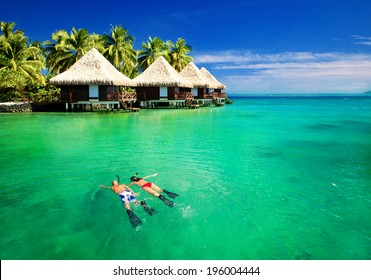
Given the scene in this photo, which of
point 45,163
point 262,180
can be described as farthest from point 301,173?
point 45,163

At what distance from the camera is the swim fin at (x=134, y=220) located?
177 inches

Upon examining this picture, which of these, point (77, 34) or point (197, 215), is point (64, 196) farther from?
point (77, 34)

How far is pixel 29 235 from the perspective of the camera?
13.9ft

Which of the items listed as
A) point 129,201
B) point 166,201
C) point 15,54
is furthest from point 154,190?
point 15,54

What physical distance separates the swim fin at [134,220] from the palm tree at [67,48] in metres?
26.9

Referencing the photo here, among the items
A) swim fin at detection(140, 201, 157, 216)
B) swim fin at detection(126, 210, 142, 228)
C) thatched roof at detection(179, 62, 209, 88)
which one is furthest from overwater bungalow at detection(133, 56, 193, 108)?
swim fin at detection(126, 210, 142, 228)

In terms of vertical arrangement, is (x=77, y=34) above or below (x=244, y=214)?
above

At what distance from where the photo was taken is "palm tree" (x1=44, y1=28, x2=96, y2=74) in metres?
28.2

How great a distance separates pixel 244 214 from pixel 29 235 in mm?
3233

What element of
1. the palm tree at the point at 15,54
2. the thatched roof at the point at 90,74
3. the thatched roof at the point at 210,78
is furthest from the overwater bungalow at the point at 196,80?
the palm tree at the point at 15,54

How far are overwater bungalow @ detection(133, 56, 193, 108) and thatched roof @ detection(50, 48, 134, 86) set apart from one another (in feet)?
11.8

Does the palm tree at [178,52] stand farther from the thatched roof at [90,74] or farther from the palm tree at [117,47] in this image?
the thatched roof at [90,74]

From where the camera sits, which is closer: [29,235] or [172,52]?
[29,235]

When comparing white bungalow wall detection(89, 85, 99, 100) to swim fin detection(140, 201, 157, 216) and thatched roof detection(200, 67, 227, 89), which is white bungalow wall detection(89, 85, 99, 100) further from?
swim fin detection(140, 201, 157, 216)
